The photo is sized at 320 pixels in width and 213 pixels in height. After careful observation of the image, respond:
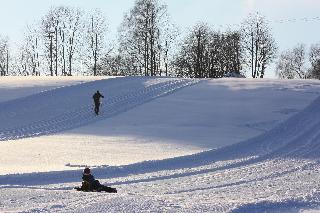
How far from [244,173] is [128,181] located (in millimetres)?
3319

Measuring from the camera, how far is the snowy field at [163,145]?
41.3 ft

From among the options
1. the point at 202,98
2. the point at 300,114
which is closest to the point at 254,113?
the point at 300,114

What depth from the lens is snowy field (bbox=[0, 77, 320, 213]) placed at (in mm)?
12588

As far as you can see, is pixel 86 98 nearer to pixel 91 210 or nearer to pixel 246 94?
pixel 246 94

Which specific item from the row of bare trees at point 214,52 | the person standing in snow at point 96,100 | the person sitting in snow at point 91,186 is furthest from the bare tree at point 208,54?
the person sitting in snow at point 91,186

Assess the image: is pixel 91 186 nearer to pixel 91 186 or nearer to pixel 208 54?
pixel 91 186

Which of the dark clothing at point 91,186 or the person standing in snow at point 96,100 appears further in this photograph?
the person standing in snow at point 96,100

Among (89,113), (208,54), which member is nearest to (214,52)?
(208,54)

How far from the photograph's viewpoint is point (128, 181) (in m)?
16.3

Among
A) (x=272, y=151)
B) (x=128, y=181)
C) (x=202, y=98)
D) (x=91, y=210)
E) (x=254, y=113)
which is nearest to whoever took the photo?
(x=91, y=210)

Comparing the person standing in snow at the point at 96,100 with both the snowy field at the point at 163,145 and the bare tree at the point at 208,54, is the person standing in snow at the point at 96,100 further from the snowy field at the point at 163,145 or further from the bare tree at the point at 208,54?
the bare tree at the point at 208,54

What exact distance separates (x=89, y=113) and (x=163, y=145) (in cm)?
934

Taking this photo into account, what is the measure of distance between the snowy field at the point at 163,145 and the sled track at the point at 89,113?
57 millimetres

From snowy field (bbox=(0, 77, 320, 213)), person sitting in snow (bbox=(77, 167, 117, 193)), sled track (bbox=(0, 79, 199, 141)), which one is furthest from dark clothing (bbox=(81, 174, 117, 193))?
sled track (bbox=(0, 79, 199, 141))
